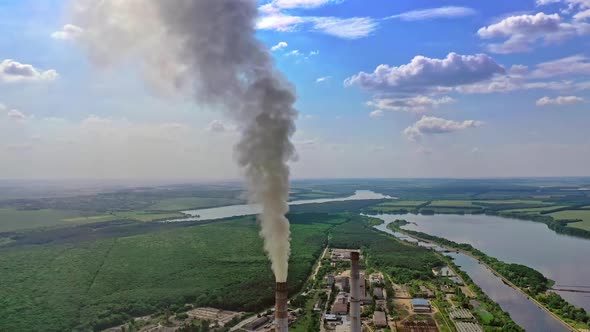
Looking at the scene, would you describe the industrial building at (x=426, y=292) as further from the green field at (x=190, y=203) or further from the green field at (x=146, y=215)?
the green field at (x=190, y=203)

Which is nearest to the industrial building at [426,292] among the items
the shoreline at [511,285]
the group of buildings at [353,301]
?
the group of buildings at [353,301]

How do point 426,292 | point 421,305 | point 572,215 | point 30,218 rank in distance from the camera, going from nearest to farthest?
point 421,305
point 426,292
point 30,218
point 572,215

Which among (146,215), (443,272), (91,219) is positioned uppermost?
(91,219)

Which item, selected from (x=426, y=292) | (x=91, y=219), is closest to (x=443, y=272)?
(x=426, y=292)

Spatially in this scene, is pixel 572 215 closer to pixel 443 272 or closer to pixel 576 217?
pixel 576 217

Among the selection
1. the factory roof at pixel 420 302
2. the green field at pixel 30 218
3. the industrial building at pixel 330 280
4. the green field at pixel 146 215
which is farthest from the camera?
the green field at pixel 146 215

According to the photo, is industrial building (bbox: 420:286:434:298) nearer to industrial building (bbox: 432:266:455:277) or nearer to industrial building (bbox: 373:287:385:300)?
industrial building (bbox: 373:287:385:300)

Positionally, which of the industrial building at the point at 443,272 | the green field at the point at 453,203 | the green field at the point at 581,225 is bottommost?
the industrial building at the point at 443,272
